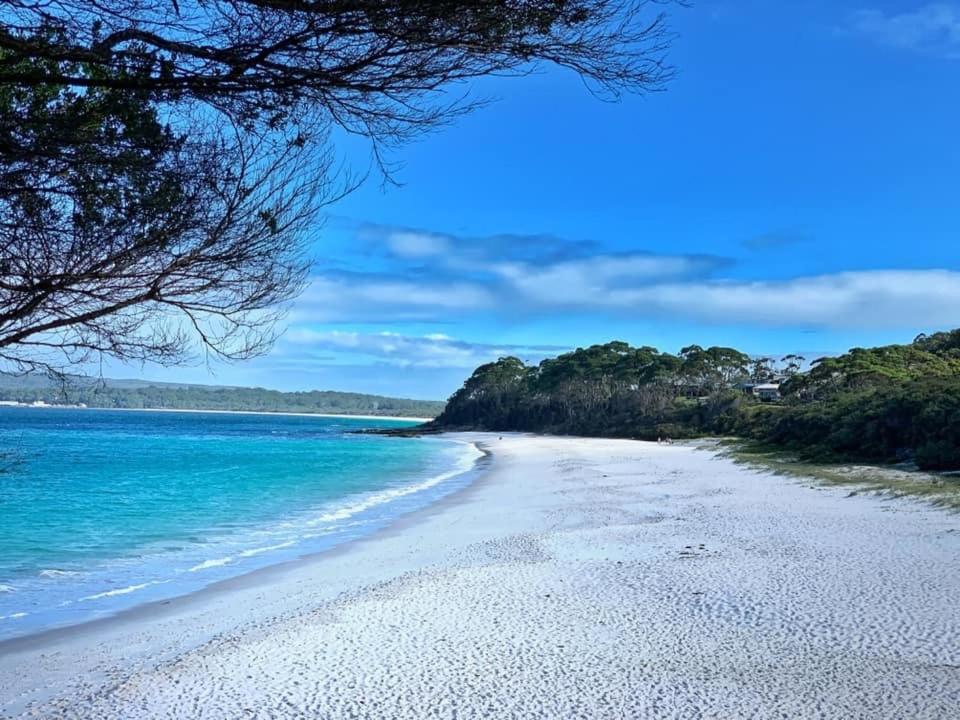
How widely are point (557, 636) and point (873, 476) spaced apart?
14546mm

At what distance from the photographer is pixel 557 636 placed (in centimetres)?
600

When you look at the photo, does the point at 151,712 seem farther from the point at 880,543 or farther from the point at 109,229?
the point at 880,543

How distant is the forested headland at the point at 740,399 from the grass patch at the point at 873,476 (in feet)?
3.10

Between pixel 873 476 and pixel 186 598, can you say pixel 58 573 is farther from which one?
pixel 873 476

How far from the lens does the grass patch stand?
1328cm

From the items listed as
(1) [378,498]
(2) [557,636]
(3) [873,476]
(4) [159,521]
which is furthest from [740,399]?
(2) [557,636]

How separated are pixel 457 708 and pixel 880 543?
6878 mm

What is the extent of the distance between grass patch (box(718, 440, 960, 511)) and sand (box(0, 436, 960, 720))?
7.81 feet

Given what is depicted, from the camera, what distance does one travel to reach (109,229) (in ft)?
12.0

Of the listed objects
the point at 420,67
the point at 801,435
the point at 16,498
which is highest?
the point at 420,67

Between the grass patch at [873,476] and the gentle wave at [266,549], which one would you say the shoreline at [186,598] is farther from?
the grass patch at [873,476]

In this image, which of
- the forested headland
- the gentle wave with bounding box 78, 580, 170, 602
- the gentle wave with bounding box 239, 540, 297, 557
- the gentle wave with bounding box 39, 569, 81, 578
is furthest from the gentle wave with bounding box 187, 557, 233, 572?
the forested headland

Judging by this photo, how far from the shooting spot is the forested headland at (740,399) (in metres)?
22.2

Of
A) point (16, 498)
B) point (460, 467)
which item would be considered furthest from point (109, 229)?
point (460, 467)
